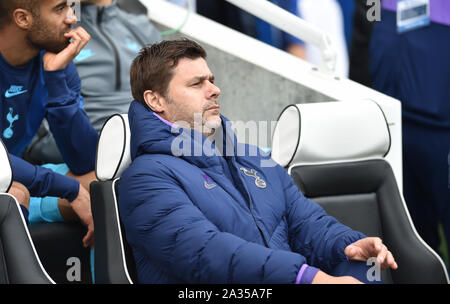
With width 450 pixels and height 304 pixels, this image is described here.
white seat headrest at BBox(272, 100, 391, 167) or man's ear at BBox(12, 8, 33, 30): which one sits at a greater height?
man's ear at BBox(12, 8, 33, 30)

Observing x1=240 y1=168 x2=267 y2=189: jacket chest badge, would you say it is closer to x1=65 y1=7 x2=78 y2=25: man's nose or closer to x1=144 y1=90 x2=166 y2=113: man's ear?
x1=144 y1=90 x2=166 y2=113: man's ear

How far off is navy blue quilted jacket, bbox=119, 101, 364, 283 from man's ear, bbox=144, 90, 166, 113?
0.04 m

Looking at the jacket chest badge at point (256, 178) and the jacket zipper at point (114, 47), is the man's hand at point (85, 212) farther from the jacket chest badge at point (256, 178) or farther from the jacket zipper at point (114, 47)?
the jacket zipper at point (114, 47)

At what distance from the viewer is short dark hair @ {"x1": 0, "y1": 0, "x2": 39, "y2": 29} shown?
217cm

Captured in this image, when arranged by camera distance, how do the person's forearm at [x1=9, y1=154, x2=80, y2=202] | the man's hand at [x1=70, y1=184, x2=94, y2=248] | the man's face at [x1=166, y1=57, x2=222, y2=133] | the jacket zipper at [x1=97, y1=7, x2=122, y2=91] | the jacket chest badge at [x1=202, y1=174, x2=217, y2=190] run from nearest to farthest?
1. the jacket chest badge at [x1=202, y1=174, x2=217, y2=190]
2. the man's face at [x1=166, y1=57, x2=222, y2=133]
3. the person's forearm at [x1=9, y1=154, x2=80, y2=202]
4. the man's hand at [x1=70, y1=184, x2=94, y2=248]
5. the jacket zipper at [x1=97, y1=7, x2=122, y2=91]

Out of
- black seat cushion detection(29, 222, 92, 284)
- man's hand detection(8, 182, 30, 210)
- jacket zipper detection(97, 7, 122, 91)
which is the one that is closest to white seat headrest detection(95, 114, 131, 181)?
man's hand detection(8, 182, 30, 210)

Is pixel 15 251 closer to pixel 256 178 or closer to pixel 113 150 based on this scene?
pixel 113 150

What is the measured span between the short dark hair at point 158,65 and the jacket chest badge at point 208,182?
24 centimetres

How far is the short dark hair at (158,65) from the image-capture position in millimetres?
1811

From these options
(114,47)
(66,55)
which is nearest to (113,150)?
(66,55)

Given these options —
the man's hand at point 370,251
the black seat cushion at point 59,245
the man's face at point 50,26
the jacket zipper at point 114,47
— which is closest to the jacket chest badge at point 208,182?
the man's hand at point 370,251

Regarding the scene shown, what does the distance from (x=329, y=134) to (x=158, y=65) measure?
60 cm

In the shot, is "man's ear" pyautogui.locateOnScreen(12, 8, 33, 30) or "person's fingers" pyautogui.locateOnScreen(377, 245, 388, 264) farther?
"man's ear" pyautogui.locateOnScreen(12, 8, 33, 30)

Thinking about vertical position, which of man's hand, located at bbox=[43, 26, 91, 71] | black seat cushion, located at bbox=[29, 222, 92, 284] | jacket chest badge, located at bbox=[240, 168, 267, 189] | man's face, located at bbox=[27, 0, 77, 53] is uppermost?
man's face, located at bbox=[27, 0, 77, 53]
